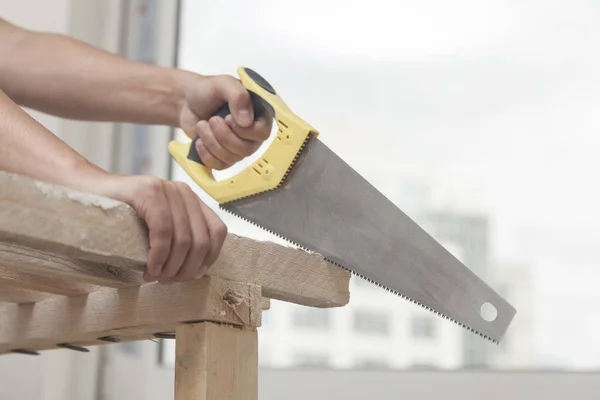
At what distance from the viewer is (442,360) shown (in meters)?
1.49

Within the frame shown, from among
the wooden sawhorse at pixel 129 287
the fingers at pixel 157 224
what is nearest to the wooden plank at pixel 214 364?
the wooden sawhorse at pixel 129 287

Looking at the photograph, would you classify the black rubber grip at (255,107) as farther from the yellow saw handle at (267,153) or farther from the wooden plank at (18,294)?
the wooden plank at (18,294)

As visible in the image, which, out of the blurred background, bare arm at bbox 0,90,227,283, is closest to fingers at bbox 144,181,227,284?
bare arm at bbox 0,90,227,283

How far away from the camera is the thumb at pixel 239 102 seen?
3.03 ft

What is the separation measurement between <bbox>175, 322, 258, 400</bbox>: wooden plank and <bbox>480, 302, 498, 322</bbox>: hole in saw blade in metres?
0.34

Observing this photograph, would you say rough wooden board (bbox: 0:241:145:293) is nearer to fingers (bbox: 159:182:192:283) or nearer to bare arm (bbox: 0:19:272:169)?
fingers (bbox: 159:182:192:283)

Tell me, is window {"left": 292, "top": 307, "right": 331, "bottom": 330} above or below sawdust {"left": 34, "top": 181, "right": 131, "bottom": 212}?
above

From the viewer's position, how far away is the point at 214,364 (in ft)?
2.34

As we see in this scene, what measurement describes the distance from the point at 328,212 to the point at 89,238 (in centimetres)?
33

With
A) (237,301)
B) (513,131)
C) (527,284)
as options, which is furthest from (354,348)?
(237,301)

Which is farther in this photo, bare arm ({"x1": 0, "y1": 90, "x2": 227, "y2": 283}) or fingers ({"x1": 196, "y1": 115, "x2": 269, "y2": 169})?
fingers ({"x1": 196, "y1": 115, "x2": 269, "y2": 169})

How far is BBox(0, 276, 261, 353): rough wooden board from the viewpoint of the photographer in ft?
2.40

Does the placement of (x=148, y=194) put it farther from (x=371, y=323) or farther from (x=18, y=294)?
(x=371, y=323)

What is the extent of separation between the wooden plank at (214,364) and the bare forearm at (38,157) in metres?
0.18
